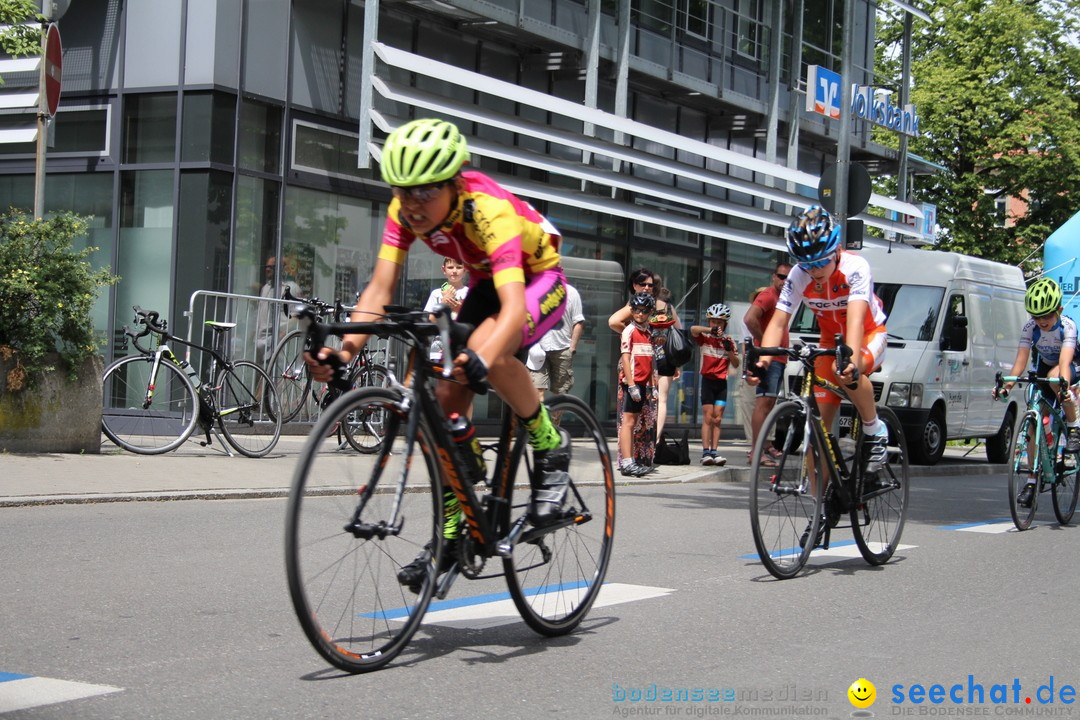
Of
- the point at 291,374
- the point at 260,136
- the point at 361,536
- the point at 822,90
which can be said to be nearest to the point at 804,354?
the point at 361,536

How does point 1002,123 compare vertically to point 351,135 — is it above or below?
above

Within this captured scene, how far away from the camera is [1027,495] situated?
10.6 m

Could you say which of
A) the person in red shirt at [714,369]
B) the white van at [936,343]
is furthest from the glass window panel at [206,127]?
the white van at [936,343]

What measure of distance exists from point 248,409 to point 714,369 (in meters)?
5.13

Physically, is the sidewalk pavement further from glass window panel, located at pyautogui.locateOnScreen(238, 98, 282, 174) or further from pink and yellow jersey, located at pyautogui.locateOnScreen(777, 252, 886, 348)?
pink and yellow jersey, located at pyautogui.locateOnScreen(777, 252, 886, 348)

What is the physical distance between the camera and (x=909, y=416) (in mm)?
18375

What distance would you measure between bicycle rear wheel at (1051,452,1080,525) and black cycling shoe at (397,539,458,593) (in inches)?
282

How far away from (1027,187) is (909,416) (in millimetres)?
28131

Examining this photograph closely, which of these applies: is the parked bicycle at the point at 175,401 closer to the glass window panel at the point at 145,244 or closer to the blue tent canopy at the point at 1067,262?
the glass window panel at the point at 145,244

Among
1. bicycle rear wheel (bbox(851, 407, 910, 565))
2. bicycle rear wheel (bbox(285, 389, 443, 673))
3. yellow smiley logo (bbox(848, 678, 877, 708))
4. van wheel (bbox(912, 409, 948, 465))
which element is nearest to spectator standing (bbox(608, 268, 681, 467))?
van wheel (bbox(912, 409, 948, 465))

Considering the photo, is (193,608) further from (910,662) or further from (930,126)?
(930,126)

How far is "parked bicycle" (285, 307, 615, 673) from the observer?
14.7 feet

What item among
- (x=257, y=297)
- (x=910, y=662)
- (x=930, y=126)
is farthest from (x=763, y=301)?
(x=930, y=126)

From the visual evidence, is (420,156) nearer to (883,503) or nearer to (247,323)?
(883,503)
